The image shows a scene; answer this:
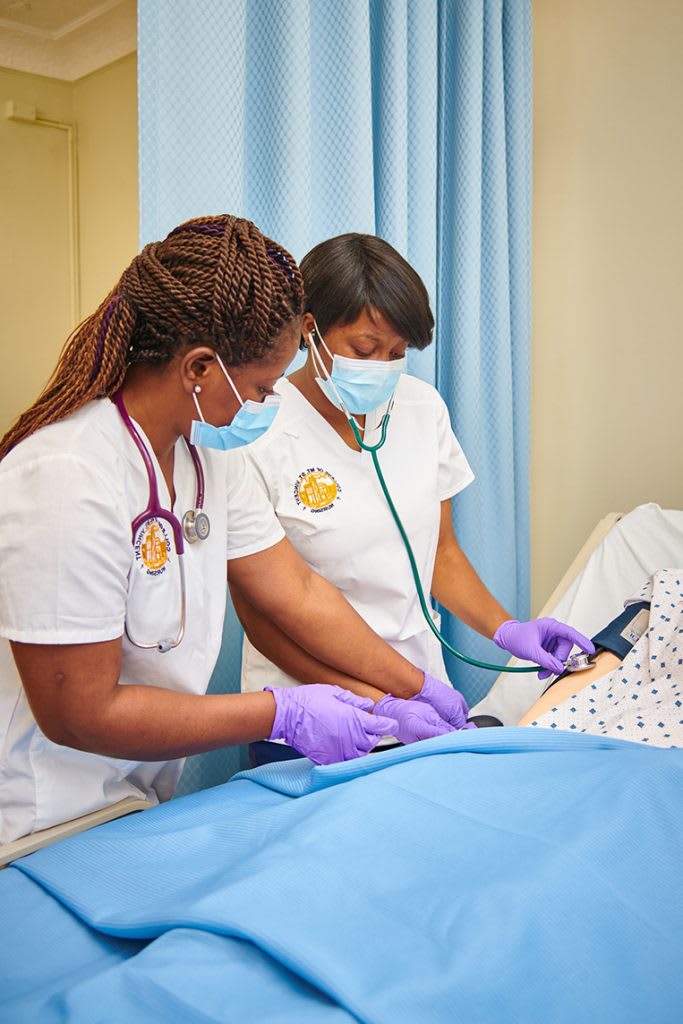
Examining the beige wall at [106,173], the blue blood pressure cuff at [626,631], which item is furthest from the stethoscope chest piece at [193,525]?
the beige wall at [106,173]

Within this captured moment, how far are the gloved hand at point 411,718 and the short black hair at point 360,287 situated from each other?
62 cm

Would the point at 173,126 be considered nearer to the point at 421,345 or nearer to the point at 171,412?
the point at 421,345

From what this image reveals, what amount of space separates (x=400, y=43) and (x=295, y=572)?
1.36m

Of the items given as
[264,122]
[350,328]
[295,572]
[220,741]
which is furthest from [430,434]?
[220,741]

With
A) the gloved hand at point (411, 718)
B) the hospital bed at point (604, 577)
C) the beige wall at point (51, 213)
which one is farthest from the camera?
the beige wall at point (51, 213)

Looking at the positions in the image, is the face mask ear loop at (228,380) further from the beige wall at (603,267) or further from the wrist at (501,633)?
the beige wall at (603,267)

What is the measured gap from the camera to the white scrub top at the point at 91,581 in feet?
3.33

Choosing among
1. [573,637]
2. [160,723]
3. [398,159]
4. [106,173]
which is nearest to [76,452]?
[160,723]

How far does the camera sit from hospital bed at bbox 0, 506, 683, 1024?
75 centimetres

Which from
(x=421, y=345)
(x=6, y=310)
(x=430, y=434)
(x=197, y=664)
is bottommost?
(x=197, y=664)

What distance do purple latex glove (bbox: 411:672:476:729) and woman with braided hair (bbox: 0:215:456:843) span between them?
0.97 feet

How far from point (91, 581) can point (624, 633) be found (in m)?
1.09

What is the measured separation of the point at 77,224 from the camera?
170 inches

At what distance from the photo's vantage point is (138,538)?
3.71 ft
